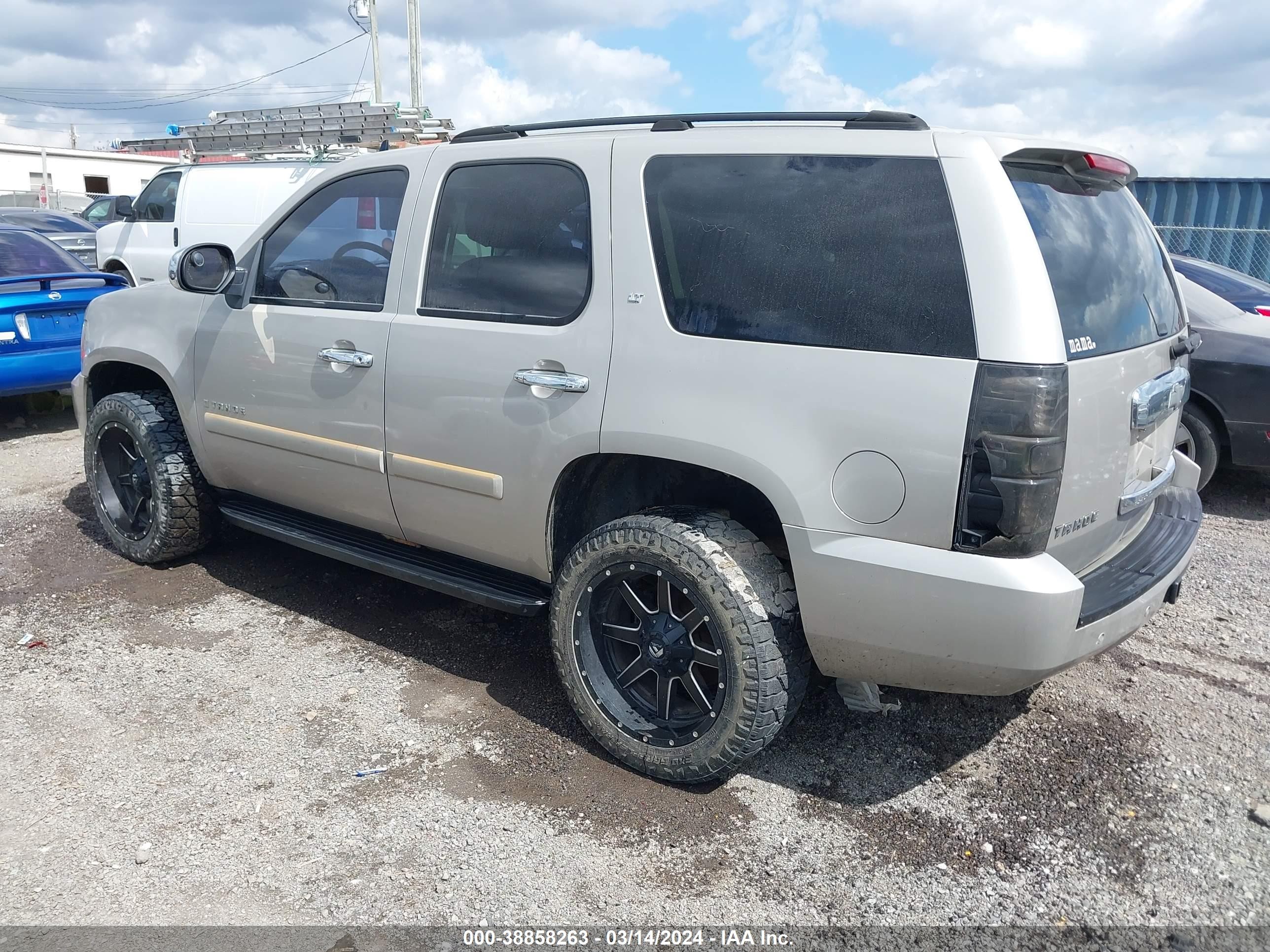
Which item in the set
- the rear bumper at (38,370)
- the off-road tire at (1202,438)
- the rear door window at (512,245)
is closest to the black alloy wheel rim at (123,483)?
the rear door window at (512,245)

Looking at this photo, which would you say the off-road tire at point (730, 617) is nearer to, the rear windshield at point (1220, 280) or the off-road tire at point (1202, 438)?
the off-road tire at point (1202, 438)

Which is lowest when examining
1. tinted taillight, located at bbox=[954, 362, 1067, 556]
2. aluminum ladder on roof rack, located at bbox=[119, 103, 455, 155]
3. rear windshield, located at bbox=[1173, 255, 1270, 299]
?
tinted taillight, located at bbox=[954, 362, 1067, 556]

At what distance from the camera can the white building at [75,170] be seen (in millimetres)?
36250

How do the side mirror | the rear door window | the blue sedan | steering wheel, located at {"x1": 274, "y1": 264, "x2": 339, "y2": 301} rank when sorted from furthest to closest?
the blue sedan, the side mirror, steering wheel, located at {"x1": 274, "y1": 264, "x2": 339, "y2": 301}, the rear door window

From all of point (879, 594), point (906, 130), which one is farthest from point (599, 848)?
point (906, 130)

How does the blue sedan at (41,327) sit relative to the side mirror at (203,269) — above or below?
below

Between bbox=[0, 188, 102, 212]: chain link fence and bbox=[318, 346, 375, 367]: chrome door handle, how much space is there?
28.6 m

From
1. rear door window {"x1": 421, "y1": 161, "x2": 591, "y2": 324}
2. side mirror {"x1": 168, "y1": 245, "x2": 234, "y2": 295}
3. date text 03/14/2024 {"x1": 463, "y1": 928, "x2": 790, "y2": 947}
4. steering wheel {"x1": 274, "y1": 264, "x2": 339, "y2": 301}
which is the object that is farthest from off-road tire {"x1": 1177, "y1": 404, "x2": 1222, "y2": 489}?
side mirror {"x1": 168, "y1": 245, "x2": 234, "y2": 295}

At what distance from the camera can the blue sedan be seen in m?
7.22

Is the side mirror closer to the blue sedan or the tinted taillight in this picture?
the tinted taillight

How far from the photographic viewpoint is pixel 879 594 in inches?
104

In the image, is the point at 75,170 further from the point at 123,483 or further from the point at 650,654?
the point at 650,654

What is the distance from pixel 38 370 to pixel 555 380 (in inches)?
236

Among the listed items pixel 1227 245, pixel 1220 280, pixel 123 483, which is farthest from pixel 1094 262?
pixel 1227 245
